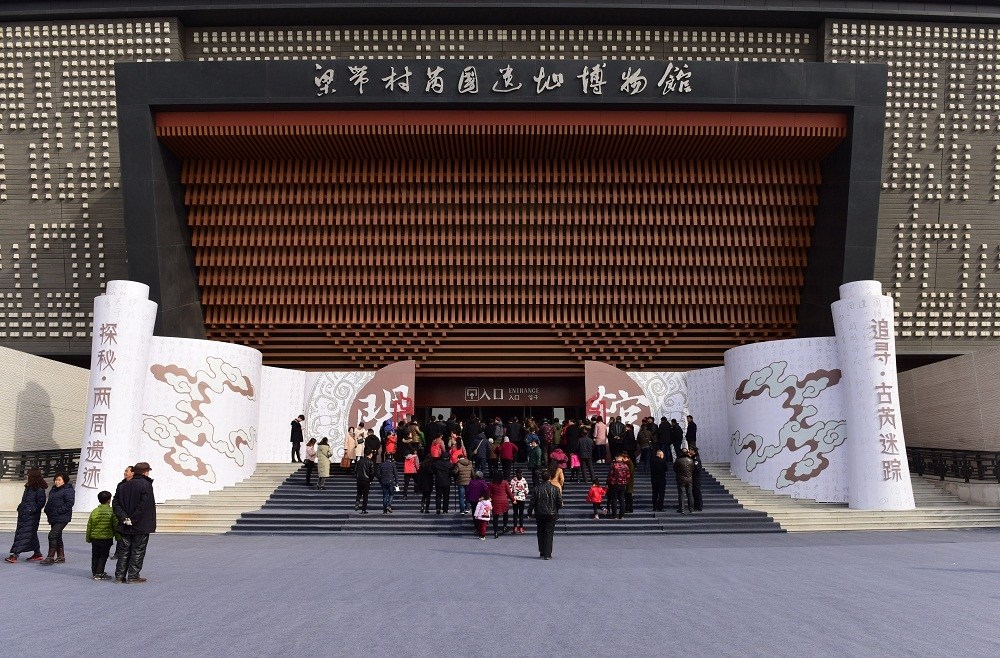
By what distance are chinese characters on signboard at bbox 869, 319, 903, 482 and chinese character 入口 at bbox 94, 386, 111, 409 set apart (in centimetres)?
1468

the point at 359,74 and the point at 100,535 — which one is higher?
the point at 359,74

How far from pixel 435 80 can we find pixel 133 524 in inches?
581

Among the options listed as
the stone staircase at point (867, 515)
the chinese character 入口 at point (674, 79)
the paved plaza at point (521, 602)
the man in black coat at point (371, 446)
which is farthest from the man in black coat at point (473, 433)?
the chinese character 入口 at point (674, 79)

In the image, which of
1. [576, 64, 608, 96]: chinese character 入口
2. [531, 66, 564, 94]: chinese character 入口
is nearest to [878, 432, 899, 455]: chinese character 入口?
[576, 64, 608, 96]: chinese character 入口

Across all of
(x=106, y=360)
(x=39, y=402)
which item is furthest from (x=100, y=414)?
(x=39, y=402)

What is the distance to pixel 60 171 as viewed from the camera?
25.2 m

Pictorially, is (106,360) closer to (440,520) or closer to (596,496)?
(440,520)

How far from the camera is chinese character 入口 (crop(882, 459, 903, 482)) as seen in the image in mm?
17672

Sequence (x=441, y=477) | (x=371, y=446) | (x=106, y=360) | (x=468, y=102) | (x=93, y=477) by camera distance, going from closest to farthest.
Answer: (x=93, y=477)
(x=441, y=477)
(x=106, y=360)
(x=371, y=446)
(x=468, y=102)

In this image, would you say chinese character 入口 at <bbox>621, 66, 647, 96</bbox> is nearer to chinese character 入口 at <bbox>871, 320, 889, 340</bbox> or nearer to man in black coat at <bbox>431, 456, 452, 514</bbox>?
chinese character 入口 at <bbox>871, 320, 889, 340</bbox>

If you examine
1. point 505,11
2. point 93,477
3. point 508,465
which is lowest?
point 93,477

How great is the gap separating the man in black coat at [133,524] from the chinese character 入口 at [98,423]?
24.7 ft

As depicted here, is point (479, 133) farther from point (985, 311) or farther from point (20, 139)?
point (985, 311)

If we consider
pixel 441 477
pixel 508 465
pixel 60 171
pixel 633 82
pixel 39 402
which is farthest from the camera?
pixel 60 171
